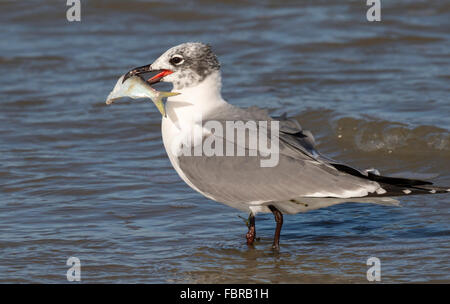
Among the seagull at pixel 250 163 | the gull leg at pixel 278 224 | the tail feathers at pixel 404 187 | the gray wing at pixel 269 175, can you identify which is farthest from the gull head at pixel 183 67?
the tail feathers at pixel 404 187

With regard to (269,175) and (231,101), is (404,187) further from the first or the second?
(231,101)

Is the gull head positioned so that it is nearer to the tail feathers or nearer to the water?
the water

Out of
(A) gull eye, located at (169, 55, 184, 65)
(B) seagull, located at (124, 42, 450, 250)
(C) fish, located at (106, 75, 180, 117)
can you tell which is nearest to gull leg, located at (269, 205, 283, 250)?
(B) seagull, located at (124, 42, 450, 250)

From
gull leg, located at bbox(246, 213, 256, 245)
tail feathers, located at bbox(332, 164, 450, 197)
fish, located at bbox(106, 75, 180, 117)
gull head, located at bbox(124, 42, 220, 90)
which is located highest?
gull head, located at bbox(124, 42, 220, 90)

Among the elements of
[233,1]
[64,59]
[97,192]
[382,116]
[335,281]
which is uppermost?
[233,1]

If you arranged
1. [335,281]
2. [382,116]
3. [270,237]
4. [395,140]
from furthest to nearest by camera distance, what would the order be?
[382,116] → [395,140] → [270,237] → [335,281]

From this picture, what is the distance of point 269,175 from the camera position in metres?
5.35

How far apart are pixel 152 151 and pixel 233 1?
5.94m

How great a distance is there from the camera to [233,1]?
13.4m

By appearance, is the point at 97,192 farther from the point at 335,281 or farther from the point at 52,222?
the point at 335,281

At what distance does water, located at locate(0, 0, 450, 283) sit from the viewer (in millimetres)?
5473

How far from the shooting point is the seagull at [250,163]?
5219 mm

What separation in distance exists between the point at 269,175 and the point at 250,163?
0.50ft

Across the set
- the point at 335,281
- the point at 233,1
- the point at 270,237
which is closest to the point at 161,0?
the point at 233,1
